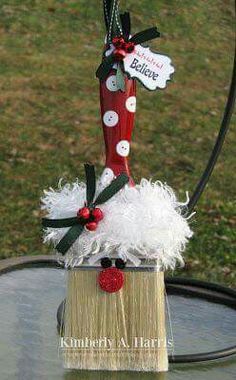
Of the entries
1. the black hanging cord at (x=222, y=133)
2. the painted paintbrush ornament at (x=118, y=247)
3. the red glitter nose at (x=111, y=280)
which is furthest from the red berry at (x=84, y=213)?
the black hanging cord at (x=222, y=133)

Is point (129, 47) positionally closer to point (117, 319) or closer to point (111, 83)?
point (111, 83)

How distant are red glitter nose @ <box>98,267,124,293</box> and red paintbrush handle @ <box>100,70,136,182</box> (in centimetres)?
20

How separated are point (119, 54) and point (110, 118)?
130 millimetres

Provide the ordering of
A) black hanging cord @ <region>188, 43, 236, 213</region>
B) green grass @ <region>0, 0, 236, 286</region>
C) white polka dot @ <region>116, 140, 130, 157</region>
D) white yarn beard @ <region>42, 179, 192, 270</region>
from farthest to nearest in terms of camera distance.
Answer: green grass @ <region>0, 0, 236, 286</region> < black hanging cord @ <region>188, 43, 236, 213</region> < white polka dot @ <region>116, 140, 130, 157</region> < white yarn beard @ <region>42, 179, 192, 270</region>

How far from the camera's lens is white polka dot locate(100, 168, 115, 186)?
1516 mm

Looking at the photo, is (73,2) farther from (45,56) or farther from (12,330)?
(12,330)

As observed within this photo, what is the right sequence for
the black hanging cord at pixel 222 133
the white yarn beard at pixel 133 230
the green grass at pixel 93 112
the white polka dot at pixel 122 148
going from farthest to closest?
1. the green grass at pixel 93 112
2. the black hanging cord at pixel 222 133
3. the white polka dot at pixel 122 148
4. the white yarn beard at pixel 133 230

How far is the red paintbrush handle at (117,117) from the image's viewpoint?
5.00 feet

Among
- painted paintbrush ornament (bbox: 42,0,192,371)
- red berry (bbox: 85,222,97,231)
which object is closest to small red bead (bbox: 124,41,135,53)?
painted paintbrush ornament (bbox: 42,0,192,371)

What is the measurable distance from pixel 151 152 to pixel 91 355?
2.74 m

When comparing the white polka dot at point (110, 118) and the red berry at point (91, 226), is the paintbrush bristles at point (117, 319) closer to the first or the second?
the red berry at point (91, 226)

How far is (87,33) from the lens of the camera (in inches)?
217

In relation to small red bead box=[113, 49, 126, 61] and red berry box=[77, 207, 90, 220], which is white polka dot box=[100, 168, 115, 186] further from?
small red bead box=[113, 49, 126, 61]

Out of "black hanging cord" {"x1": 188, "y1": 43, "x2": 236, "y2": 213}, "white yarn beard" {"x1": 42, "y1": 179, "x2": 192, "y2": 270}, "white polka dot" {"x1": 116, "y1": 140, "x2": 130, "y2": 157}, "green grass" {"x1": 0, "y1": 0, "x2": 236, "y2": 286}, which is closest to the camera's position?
"white yarn beard" {"x1": 42, "y1": 179, "x2": 192, "y2": 270}
